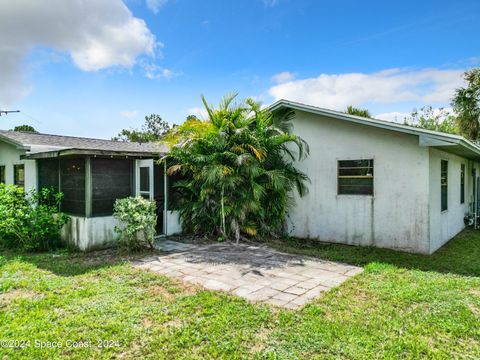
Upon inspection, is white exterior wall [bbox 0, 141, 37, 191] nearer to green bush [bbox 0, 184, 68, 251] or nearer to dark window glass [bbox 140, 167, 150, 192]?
green bush [bbox 0, 184, 68, 251]

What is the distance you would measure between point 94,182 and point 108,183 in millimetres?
352

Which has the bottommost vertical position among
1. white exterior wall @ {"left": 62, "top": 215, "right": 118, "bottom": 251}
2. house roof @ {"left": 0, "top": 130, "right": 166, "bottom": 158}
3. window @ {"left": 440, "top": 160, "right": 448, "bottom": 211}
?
white exterior wall @ {"left": 62, "top": 215, "right": 118, "bottom": 251}

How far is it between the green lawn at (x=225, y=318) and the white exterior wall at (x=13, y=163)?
170 inches

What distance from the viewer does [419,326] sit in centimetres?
337

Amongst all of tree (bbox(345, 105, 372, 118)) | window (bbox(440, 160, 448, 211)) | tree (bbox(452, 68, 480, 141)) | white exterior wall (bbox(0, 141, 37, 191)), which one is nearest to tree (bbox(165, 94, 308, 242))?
tree (bbox(345, 105, 372, 118))

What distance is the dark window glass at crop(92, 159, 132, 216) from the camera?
7113 millimetres

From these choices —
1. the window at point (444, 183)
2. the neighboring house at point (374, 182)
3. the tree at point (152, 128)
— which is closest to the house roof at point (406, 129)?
the neighboring house at point (374, 182)

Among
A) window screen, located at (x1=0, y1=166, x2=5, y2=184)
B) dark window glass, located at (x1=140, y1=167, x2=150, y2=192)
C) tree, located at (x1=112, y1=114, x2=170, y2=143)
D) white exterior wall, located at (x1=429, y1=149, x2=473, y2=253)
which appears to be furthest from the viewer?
tree, located at (x1=112, y1=114, x2=170, y2=143)

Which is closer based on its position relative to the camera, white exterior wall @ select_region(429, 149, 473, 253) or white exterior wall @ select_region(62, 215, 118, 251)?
white exterior wall @ select_region(62, 215, 118, 251)

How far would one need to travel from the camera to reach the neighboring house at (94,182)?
6.96 m

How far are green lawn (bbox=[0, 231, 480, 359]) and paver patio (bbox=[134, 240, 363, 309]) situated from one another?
12.1 inches

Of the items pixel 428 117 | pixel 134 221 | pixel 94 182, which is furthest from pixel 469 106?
pixel 428 117

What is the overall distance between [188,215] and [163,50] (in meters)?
6.60

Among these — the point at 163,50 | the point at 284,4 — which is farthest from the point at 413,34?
the point at 163,50
